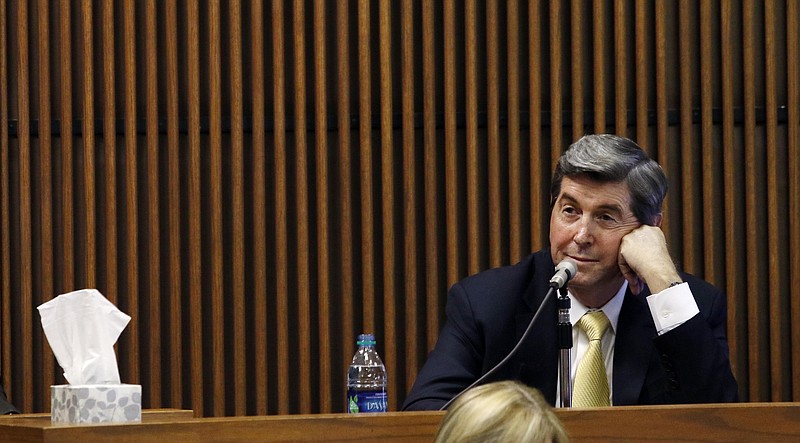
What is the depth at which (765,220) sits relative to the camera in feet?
13.0

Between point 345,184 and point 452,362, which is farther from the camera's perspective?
point 345,184

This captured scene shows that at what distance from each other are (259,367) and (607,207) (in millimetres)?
1483

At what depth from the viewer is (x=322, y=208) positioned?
12.9ft

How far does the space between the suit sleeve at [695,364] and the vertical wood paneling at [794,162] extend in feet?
3.90

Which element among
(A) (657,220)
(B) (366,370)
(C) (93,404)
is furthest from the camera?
(B) (366,370)

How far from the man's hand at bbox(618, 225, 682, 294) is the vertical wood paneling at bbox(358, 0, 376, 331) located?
116cm

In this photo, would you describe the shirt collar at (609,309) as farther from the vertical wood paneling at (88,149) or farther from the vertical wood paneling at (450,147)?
the vertical wood paneling at (88,149)

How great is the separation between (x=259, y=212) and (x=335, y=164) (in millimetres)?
318

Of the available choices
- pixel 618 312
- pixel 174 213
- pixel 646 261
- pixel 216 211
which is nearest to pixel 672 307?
pixel 646 261

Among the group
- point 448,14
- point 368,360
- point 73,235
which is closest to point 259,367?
point 368,360

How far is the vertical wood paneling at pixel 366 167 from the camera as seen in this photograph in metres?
3.94

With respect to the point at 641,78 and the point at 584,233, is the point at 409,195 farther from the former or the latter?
the point at 584,233

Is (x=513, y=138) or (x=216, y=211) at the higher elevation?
(x=513, y=138)

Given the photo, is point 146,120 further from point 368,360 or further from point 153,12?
point 368,360
